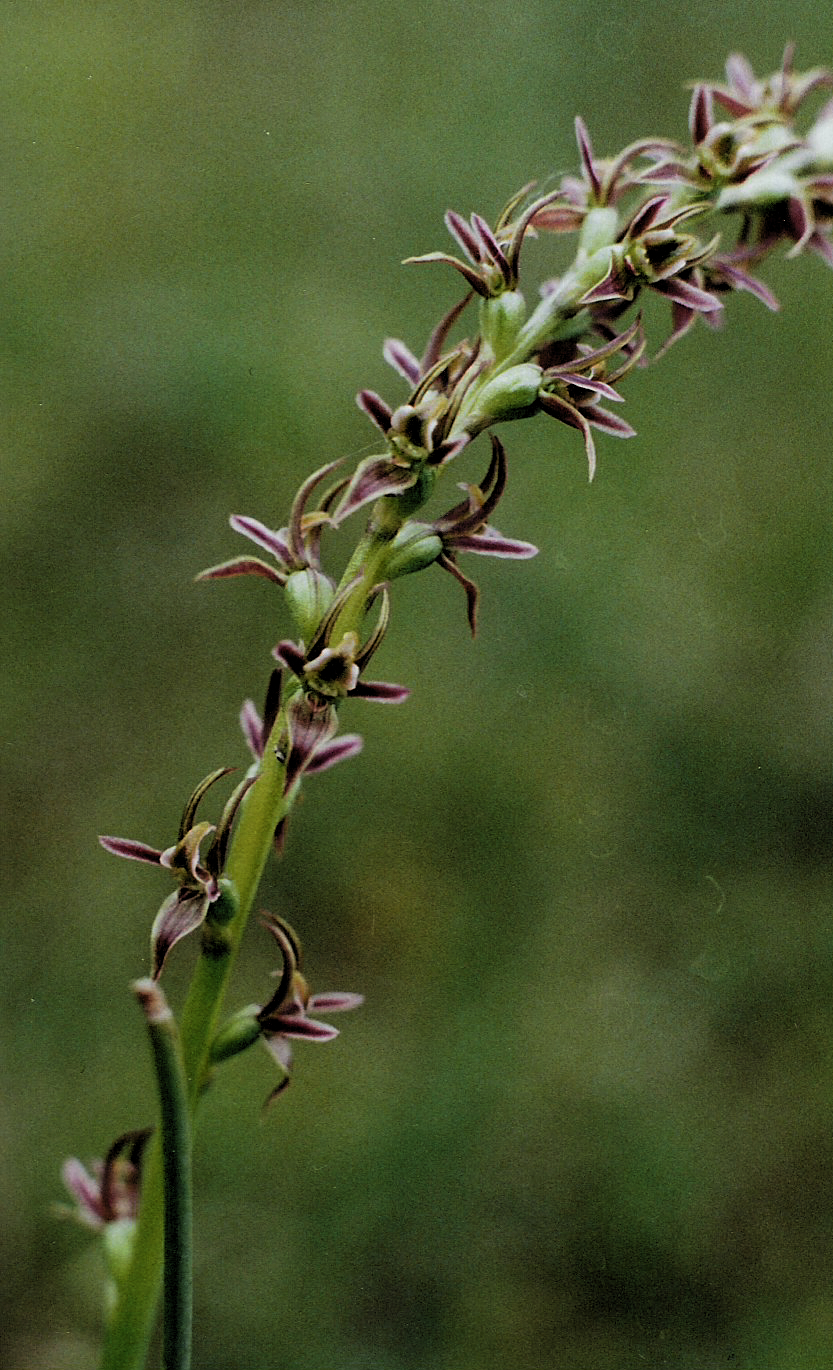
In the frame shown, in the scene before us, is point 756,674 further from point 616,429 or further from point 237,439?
point 616,429

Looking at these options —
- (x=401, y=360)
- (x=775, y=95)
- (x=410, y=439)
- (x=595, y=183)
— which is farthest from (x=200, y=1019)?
(x=775, y=95)

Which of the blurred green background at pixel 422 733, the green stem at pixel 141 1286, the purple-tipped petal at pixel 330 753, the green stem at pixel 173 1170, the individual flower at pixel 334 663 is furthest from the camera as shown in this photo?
the blurred green background at pixel 422 733

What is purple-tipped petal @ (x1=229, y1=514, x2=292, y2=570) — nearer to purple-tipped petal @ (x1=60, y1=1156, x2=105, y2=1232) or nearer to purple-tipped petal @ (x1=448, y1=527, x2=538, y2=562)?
purple-tipped petal @ (x1=448, y1=527, x2=538, y2=562)

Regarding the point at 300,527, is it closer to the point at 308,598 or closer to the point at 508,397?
the point at 308,598

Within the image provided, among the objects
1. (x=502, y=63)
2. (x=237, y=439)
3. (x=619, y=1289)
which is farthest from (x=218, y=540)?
(x=619, y=1289)

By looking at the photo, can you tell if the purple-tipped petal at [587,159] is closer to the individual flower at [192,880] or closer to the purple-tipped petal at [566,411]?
the purple-tipped petal at [566,411]

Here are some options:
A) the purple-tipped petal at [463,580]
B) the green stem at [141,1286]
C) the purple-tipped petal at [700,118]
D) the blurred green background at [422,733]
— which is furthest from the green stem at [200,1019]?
the blurred green background at [422,733]
